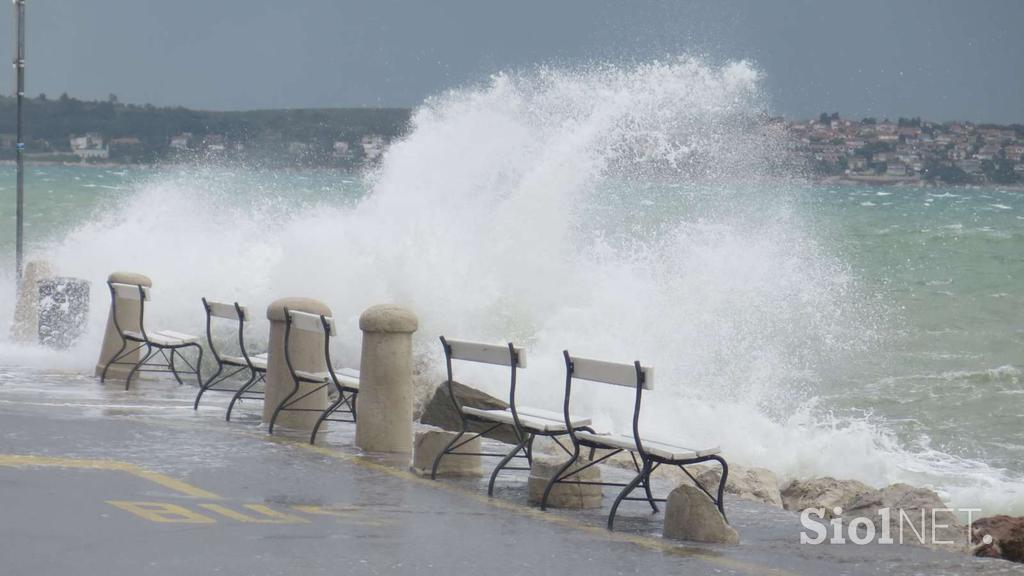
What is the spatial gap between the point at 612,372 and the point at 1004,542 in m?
2.45

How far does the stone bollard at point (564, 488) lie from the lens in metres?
9.59

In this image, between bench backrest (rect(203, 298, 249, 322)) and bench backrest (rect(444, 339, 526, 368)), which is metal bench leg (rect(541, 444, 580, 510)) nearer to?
bench backrest (rect(444, 339, 526, 368))

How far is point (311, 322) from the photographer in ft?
39.1

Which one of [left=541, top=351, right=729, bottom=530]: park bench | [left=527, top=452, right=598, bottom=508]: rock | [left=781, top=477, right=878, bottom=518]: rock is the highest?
[left=541, top=351, right=729, bottom=530]: park bench

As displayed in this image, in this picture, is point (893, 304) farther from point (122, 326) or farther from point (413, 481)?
point (413, 481)

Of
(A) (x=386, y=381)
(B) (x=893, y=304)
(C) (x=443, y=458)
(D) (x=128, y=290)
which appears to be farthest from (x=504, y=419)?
(B) (x=893, y=304)

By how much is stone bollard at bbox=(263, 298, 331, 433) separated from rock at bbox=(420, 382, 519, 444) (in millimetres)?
919

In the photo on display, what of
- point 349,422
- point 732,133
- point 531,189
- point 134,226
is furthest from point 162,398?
→ point 732,133

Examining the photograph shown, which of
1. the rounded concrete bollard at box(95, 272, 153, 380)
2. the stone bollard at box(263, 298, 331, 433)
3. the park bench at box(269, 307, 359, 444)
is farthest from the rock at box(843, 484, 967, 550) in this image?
the rounded concrete bollard at box(95, 272, 153, 380)

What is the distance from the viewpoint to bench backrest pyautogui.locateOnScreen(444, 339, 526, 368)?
9859 millimetres

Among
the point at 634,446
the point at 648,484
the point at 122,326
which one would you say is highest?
the point at 122,326

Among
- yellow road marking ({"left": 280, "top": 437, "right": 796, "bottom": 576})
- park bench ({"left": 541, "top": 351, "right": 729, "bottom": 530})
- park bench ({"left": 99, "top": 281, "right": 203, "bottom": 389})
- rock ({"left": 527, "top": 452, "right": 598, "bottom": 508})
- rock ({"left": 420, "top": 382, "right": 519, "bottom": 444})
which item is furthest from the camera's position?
park bench ({"left": 99, "top": 281, "right": 203, "bottom": 389})

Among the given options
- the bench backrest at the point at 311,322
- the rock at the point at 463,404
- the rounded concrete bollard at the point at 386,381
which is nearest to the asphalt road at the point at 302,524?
the rounded concrete bollard at the point at 386,381

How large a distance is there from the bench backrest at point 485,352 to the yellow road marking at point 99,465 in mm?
1968
